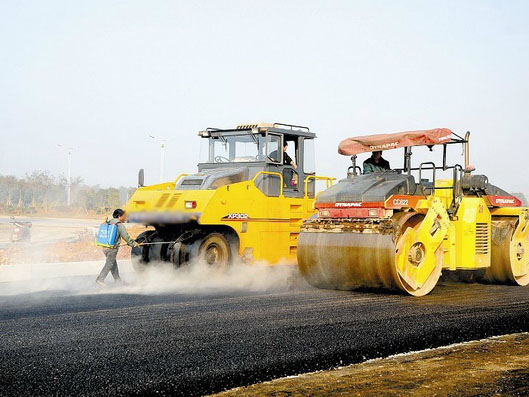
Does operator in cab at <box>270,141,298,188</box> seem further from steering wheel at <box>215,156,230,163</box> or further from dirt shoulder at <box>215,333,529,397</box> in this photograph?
dirt shoulder at <box>215,333,529,397</box>

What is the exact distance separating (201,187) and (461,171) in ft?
14.8

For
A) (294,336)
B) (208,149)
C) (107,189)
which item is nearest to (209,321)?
(294,336)

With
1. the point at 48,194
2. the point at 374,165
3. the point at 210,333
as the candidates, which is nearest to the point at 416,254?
the point at 374,165

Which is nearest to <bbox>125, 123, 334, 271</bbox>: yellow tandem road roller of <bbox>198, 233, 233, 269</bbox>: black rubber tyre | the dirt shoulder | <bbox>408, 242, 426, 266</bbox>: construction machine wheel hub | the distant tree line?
<bbox>198, 233, 233, 269</bbox>: black rubber tyre

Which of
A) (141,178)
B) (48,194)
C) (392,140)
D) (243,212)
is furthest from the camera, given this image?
(48,194)

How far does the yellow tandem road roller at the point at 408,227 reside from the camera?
10.5 m

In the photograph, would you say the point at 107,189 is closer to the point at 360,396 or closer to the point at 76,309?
the point at 76,309

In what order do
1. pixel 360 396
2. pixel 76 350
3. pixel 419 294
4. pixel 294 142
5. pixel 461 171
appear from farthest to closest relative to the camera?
pixel 294 142
pixel 461 171
pixel 419 294
pixel 76 350
pixel 360 396

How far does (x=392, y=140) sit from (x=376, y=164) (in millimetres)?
612

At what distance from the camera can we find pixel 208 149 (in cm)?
1437

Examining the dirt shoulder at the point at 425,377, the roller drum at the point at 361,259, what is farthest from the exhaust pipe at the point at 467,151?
the dirt shoulder at the point at 425,377

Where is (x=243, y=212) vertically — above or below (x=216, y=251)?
above

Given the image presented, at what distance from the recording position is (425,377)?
581cm

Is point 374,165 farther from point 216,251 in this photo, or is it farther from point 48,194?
point 48,194
